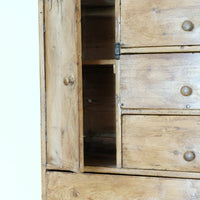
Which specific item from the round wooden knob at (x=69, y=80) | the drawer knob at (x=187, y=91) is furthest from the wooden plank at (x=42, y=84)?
the drawer knob at (x=187, y=91)

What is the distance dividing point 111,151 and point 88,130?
0.22m

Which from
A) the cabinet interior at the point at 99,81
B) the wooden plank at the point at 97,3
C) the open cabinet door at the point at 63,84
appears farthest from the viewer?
the cabinet interior at the point at 99,81

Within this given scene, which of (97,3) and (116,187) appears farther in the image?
(97,3)

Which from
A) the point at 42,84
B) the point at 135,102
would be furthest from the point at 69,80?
the point at 135,102

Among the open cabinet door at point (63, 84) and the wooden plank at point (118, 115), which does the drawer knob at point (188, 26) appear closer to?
the wooden plank at point (118, 115)

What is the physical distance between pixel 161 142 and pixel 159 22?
1.63ft

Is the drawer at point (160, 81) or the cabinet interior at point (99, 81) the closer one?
the drawer at point (160, 81)

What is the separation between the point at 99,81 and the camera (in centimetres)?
205

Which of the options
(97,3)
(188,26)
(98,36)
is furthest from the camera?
(98,36)

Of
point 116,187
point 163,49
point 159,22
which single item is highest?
point 159,22

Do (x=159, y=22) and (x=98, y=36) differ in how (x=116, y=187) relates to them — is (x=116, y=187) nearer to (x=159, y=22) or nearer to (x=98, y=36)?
(x=159, y=22)

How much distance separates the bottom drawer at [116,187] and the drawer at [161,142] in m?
A: 0.06

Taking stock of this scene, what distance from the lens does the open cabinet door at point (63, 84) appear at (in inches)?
55.2

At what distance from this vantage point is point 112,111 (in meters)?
2.04
